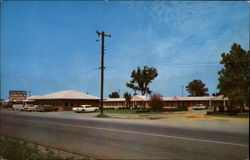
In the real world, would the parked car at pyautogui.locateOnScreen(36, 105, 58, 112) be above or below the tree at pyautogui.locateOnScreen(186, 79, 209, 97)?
below

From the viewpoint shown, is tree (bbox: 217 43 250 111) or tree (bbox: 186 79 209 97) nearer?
tree (bbox: 217 43 250 111)

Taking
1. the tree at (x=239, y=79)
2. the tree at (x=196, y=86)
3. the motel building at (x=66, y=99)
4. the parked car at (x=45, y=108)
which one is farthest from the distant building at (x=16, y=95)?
the parked car at (x=45, y=108)

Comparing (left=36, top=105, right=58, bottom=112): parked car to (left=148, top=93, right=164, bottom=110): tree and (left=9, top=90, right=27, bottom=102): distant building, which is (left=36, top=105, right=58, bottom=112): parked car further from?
(left=9, top=90, right=27, bottom=102): distant building

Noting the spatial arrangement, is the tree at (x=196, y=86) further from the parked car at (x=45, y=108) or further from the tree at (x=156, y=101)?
the parked car at (x=45, y=108)

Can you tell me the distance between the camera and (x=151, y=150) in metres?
7.50

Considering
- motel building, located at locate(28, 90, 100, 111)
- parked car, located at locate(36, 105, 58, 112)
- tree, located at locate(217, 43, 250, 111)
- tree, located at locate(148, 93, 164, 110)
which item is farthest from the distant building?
parked car, located at locate(36, 105, 58, 112)

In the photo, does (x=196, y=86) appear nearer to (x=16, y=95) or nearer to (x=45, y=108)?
(x=16, y=95)

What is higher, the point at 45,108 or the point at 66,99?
the point at 66,99

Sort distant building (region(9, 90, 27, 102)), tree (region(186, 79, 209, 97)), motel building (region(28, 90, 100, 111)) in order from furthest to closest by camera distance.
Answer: motel building (region(28, 90, 100, 111)) → distant building (region(9, 90, 27, 102)) → tree (region(186, 79, 209, 97))

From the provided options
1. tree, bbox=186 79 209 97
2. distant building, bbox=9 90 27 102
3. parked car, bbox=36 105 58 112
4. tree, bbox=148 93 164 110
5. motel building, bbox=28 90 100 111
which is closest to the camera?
tree, bbox=186 79 209 97

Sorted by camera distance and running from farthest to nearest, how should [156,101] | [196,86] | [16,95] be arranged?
[156,101] → [196,86] → [16,95]

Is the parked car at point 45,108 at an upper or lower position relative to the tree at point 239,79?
lower

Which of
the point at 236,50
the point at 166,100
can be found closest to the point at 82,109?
the point at 166,100

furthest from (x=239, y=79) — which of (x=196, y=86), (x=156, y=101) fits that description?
(x=156, y=101)
